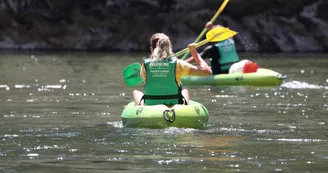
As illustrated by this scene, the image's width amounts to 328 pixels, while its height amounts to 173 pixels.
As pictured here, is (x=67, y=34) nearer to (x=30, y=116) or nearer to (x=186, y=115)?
(x=30, y=116)

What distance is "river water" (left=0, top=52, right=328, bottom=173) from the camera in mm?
7375

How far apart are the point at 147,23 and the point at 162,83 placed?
75.5 feet

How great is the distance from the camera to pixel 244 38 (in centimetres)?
3102

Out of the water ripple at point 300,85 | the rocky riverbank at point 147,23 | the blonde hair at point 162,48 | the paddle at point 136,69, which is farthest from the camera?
the rocky riverbank at point 147,23

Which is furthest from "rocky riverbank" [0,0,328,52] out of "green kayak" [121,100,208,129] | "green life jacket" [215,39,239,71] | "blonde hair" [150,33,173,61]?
"green kayak" [121,100,208,129]

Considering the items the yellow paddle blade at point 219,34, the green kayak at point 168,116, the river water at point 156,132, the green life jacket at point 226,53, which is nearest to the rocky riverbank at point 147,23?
the river water at point 156,132

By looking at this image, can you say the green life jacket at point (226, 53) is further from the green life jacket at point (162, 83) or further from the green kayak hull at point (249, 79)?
the green life jacket at point (162, 83)

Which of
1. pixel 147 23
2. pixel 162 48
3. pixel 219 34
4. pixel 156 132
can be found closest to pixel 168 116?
pixel 156 132

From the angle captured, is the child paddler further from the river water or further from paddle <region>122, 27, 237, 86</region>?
paddle <region>122, 27, 237, 86</region>

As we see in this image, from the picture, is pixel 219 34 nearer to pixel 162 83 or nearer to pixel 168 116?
pixel 162 83

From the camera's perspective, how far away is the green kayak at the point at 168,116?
941 cm

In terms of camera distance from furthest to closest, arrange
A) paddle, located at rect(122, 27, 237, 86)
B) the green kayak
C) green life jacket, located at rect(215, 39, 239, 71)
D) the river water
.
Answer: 1. green life jacket, located at rect(215, 39, 239, 71)
2. paddle, located at rect(122, 27, 237, 86)
3. the green kayak
4. the river water

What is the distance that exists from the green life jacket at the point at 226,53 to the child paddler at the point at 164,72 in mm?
7034

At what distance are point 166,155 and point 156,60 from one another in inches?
85.4
